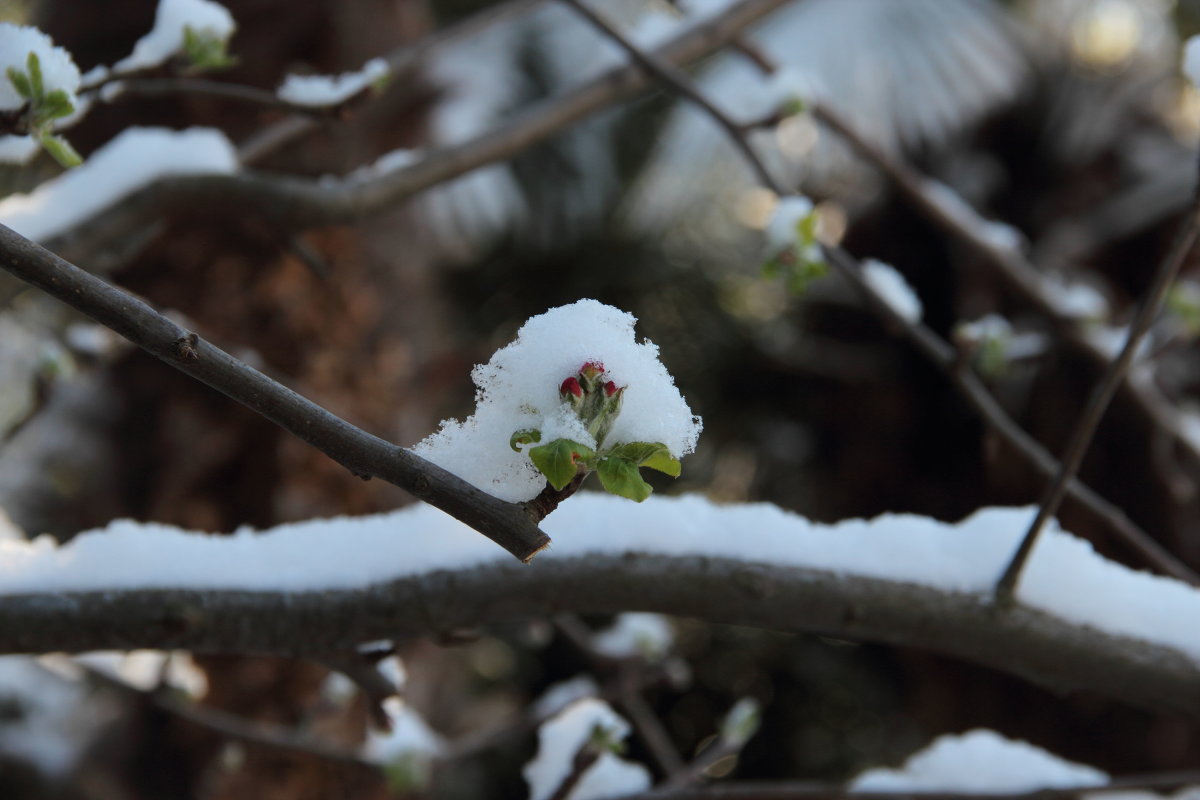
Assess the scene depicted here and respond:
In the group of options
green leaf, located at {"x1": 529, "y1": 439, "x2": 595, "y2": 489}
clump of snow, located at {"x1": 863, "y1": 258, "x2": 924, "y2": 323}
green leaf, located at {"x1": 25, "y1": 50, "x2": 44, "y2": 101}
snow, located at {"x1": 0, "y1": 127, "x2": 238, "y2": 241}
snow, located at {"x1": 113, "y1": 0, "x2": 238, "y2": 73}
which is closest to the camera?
green leaf, located at {"x1": 529, "y1": 439, "x2": 595, "y2": 489}

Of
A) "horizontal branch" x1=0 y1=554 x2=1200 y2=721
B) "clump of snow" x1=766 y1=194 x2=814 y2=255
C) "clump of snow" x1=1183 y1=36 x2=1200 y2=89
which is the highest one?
"clump of snow" x1=766 y1=194 x2=814 y2=255

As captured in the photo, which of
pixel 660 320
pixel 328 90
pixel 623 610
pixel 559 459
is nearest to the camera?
pixel 559 459

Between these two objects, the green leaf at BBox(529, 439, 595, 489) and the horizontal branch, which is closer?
the green leaf at BBox(529, 439, 595, 489)

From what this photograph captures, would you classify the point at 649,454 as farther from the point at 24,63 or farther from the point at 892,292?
the point at 892,292

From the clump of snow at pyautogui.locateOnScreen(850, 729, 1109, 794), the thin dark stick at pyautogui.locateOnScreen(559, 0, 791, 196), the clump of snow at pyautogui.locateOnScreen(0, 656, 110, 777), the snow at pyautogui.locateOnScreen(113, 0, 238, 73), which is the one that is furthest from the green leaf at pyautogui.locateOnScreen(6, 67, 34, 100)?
the clump of snow at pyautogui.locateOnScreen(0, 656, 110, 777)

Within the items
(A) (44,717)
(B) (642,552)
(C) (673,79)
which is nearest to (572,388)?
(B) (642,552)

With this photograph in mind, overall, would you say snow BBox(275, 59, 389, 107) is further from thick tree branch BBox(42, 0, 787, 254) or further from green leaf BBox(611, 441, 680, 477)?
green leaf BBox(611, 441, 680, 477)

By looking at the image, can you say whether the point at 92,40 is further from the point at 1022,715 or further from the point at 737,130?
the point at 1022,715
